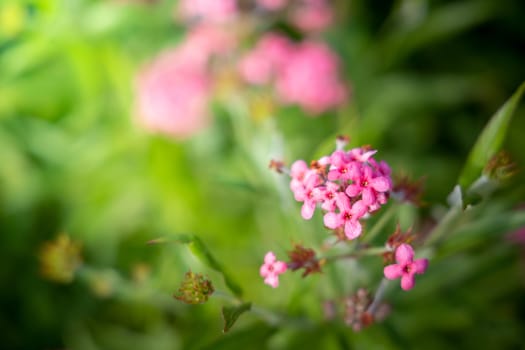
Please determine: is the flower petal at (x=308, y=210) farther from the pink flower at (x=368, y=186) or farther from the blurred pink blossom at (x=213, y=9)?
the blurred pink blossom at (x=213, y=9)

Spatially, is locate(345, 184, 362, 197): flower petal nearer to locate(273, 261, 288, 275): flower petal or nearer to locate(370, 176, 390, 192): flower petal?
locate(370, 176, 390, 192): flower petal

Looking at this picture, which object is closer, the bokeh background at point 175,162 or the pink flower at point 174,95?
the bokeh background at point 175,162

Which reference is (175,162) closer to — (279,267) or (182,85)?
(182,85)

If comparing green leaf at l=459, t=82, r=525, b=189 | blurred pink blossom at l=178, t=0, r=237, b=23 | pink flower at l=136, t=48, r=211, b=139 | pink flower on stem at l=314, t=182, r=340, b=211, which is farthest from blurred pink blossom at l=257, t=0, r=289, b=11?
pink flower on stem at l=314, t=182, r=340, b=211

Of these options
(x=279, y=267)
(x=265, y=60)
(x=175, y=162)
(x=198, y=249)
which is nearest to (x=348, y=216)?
(x=279, y=267)

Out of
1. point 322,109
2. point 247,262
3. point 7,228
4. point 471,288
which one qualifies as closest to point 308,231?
point 247,262

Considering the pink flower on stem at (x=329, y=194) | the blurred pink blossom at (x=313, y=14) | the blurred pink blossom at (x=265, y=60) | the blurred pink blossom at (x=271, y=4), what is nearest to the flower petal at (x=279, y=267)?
the pink flower on stem at (x=329, y=194)

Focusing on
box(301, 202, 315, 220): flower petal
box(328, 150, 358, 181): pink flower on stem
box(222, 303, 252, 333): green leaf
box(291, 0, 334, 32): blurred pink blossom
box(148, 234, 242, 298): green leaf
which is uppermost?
box(291, 0, 334, 32): blurred pink blossom
